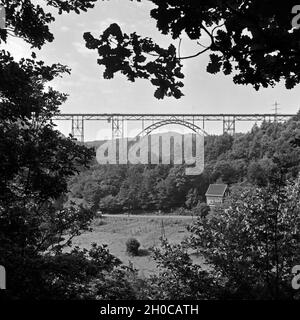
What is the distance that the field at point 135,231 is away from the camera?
3928cm

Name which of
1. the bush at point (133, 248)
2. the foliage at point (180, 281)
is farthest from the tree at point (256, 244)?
the bush at point (133, 248)

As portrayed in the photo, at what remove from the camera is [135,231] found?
151 ft

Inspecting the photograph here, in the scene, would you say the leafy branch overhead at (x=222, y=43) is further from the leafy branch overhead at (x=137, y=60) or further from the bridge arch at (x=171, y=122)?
the bridge arch at (x=171, y=122)

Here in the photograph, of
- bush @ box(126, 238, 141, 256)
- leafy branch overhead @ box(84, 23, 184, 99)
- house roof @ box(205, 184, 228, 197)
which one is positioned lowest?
bush @ box(126, 238, 141, 256)

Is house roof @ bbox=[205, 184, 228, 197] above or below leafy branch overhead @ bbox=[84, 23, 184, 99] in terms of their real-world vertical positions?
below

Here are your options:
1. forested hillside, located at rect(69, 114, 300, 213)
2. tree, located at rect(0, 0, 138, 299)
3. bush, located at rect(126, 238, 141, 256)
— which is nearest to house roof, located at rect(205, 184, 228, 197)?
forested hillside, located at rect(69, 114, 300, 213)

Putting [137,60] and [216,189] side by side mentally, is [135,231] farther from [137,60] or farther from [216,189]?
[137,60]

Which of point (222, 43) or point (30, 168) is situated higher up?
point (222, 43)

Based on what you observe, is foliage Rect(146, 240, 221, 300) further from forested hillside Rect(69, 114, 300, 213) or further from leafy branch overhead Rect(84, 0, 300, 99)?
forested hillside Rect(69, 114, 300, 213)

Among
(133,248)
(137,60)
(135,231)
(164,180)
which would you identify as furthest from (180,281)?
(164,180)

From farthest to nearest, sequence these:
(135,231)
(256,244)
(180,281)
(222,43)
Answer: (135,231) → (180,281) → (256,244) → (222,43)

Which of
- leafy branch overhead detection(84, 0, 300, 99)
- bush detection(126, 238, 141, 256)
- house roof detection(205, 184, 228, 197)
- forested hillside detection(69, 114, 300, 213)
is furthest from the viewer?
forested hillside detection(69, 114, 300, 213)

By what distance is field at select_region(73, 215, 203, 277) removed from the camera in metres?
39.3

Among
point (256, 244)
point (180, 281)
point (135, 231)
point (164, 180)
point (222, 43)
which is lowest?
point (135, 231)
